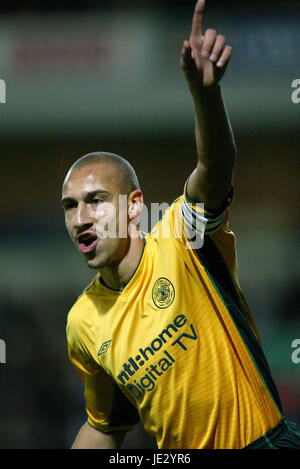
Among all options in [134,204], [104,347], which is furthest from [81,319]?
[134,204]

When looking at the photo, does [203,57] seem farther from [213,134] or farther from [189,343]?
[189,343]

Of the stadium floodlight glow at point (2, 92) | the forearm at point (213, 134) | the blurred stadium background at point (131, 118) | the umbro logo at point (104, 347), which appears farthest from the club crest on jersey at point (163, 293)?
the stadium floodlight glow at point (2, 92)

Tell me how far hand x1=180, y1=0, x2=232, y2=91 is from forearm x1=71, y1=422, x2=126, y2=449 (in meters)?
1.99

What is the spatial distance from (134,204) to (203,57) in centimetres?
86

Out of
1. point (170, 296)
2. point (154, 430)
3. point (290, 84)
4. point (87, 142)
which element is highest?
point (290, 84)

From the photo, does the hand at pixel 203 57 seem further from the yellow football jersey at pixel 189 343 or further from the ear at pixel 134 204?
the ear at pixel 134 204

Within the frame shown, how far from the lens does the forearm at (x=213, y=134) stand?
2178mm

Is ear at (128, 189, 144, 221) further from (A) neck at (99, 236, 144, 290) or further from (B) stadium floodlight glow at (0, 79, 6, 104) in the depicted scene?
(B) stadium floodlight glow at (0, 79, 6, 104)

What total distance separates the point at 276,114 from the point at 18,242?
151 inches

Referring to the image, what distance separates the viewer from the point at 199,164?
231 cm

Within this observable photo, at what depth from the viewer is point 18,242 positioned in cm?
785

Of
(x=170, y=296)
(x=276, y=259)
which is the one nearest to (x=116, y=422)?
(x=170, y=296)

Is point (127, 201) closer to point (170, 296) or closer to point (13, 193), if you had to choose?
point (170, 296)

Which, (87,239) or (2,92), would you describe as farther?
(2,92)
